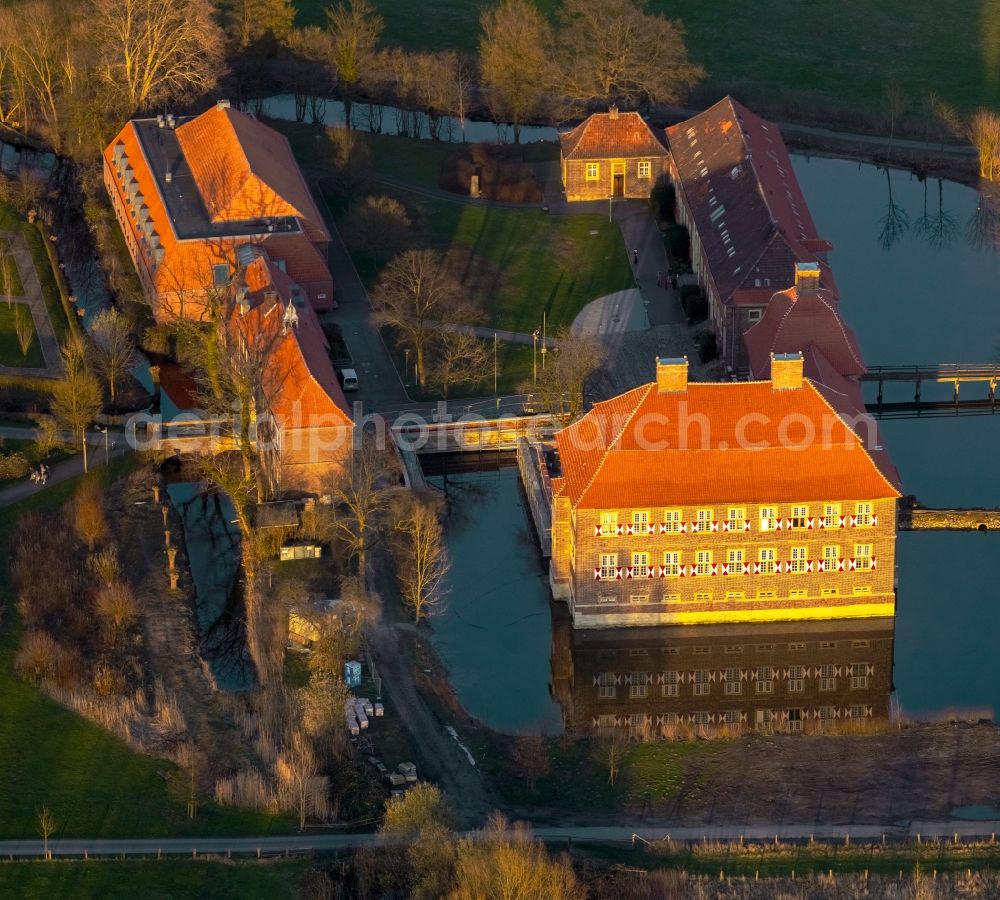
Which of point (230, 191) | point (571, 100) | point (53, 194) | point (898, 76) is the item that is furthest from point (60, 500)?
point (898, 76)

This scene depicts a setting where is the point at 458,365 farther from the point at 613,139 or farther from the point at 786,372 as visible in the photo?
the point at 613,139

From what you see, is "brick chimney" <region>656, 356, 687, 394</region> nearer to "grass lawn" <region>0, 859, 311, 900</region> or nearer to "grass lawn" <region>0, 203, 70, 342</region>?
"grass lawn" <region>0, 859, 311, 900</region>

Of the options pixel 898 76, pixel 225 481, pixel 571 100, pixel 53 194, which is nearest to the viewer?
pixel 225 481

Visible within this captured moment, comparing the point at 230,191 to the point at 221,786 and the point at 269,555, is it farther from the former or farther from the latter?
the point at 221,786

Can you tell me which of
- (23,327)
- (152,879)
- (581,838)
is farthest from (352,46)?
(152,879)

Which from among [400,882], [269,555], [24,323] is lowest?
[400,882]
